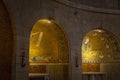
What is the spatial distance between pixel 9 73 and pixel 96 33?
6.80m

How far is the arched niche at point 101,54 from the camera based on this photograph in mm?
14672

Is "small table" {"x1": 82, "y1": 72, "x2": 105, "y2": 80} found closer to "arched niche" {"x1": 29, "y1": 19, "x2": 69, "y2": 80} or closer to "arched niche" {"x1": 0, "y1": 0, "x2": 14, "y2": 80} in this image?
"arched niche" {"x1": 29, "y1": 19, "x2": 69, "y2": 80}

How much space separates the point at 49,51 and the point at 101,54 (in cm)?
360

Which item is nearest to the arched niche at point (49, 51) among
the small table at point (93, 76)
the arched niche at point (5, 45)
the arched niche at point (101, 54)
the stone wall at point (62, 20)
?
the stone wall at point (62, 20)

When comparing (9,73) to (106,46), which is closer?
(9,73)

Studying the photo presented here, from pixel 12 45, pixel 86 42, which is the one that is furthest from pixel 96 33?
pixel 12 45

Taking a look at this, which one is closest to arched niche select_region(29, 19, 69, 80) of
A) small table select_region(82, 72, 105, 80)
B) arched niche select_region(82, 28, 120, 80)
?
small table select_region(82, 72, 105, 80)

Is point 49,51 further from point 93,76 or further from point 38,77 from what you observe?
point 93,76

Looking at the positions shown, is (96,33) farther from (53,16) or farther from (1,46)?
(1,46)

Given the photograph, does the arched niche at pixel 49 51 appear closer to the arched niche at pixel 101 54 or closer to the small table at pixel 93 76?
the small table at pixel 93 76

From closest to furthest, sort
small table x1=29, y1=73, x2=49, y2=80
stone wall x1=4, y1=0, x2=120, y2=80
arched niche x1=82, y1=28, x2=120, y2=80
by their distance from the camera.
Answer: stone wall x1=4, y1=0, x2=120, y2=80 → small table x1=29, y1=73, x2=49, y2=80 → arched niche x1=82, y1=28, x2=120, y2=80

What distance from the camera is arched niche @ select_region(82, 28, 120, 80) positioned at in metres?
14.7

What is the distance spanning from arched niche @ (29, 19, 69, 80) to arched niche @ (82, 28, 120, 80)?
1960mm

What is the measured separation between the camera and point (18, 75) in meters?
10.0
